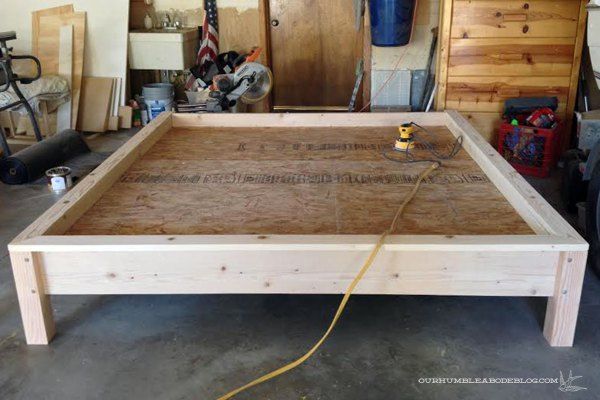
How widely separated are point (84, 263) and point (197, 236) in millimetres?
374

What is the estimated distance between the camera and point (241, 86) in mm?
4262

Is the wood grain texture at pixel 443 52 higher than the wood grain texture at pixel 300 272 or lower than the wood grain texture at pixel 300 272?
higher

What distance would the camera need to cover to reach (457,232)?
1.95 meters

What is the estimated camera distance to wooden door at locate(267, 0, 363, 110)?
18.4ft

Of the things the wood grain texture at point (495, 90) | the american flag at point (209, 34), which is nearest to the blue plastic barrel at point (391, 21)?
the wood grain texture at point (495, 90)

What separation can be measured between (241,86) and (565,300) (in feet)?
9.86

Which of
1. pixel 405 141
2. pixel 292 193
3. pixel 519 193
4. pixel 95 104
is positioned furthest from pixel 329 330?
pixel 95 104

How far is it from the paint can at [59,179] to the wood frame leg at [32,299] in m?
1.86

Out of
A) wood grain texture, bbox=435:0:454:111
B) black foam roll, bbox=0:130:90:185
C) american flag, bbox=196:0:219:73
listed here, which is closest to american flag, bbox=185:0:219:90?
american flag, bbox=196:0:219:73

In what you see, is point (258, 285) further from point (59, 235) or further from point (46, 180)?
point (46, 180)

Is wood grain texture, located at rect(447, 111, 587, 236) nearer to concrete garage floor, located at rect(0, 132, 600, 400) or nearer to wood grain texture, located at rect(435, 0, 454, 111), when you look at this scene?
concrete garage floor, located at rect(0, 132, 600, 400)

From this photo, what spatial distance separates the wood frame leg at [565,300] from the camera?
1.76 meters

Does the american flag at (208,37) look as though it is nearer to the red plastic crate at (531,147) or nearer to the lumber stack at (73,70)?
the lumber stack at (73,70)

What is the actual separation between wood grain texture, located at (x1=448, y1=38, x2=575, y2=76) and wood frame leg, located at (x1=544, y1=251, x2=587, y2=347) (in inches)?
102
